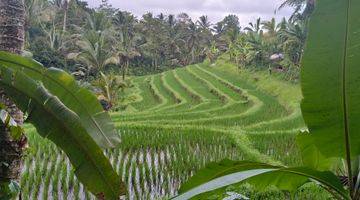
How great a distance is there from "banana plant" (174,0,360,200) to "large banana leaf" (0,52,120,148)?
1072mm

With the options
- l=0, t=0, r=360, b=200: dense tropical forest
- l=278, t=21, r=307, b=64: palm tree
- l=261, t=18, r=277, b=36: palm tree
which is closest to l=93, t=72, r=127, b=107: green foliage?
l=0, t=0, r=360, b=200: dense tropical forest

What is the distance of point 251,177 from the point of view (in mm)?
1461

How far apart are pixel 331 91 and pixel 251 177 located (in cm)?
46

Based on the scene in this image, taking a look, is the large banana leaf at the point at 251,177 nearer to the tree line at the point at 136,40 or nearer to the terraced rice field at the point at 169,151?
the terraced rice field at the point at 169,151

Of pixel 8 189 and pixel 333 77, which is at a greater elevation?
pixel 333 77

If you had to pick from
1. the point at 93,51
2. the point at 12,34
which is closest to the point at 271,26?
the point at 93,51

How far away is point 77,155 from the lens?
214 centimetres

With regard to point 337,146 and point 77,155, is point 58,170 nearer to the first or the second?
point 77,155

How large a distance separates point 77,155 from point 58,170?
182 inches

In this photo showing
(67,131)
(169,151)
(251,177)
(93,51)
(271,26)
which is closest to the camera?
(251,177)

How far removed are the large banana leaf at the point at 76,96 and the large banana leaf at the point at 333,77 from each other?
54.2 inches

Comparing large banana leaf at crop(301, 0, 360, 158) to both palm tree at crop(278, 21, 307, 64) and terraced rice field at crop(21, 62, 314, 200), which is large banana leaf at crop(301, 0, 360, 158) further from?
palm tree at crop(278, 21, 307, 64)

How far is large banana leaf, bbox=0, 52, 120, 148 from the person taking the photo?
8.57 feet

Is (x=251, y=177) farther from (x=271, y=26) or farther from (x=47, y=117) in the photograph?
(x=271, y=26)
